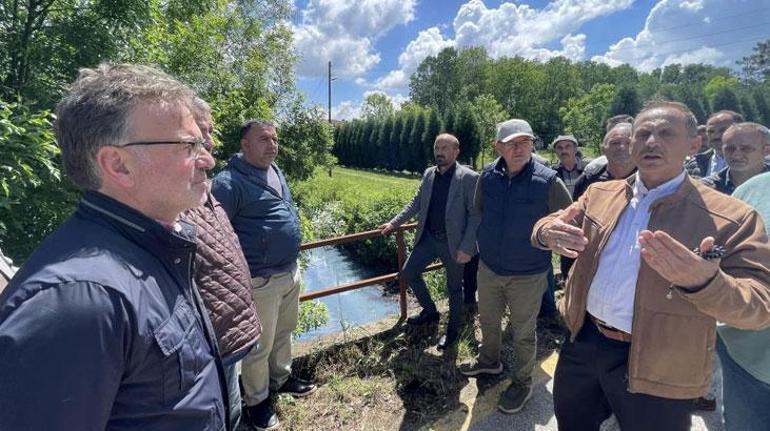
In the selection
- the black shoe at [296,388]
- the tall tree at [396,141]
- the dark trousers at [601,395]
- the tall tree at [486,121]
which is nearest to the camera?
the dark trousers at [601,395]

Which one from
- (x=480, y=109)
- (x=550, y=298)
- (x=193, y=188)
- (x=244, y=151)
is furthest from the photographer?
(x=480, y=109)

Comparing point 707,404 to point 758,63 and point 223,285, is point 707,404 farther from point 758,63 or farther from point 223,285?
point 758,63

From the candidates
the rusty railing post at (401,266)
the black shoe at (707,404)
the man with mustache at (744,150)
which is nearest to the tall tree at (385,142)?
the rusty railing post at (401,266)

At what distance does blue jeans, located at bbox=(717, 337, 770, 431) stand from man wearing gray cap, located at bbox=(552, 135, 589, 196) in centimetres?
358

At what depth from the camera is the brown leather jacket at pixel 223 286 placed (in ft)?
6.29

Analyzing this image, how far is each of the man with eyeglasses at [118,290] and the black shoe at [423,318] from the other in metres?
2.99

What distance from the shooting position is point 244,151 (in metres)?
3.11

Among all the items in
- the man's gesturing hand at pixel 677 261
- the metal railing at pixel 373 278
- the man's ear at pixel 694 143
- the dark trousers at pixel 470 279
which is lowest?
the dark trousers at pixel 470 279

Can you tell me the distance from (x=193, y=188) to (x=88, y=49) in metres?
3.14

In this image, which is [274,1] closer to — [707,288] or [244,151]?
[244,151]

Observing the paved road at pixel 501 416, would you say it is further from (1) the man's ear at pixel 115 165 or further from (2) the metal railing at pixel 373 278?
(1) the man's ear at pixel 115 165

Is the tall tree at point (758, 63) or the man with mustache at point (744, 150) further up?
the tall tree at point (758, 63)

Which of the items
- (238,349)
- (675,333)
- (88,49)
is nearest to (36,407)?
(238,349)

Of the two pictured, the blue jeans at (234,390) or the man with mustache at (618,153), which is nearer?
the blue jeans at (234,390)
